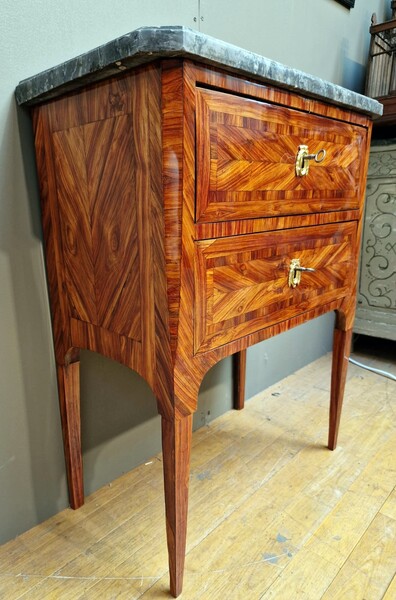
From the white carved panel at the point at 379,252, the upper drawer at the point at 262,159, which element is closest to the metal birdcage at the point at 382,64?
the white carved panel at the point at 379,252

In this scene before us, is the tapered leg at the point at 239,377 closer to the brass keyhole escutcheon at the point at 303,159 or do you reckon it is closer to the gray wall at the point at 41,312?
the gray wall at the point at 41,312

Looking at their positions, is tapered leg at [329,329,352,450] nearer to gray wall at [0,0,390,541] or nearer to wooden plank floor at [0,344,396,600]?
wooden plank floor at [0,344,396,600]

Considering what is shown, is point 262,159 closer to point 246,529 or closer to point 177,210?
point 177,210

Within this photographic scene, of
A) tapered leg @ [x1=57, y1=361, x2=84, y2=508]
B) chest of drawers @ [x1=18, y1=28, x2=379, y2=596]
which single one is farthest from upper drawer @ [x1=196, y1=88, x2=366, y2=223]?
tapered leg @ [x1=57, y1=361, x2=84, y2=508]

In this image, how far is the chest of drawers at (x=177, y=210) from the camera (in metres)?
0.56

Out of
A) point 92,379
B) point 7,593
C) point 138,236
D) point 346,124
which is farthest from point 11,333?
point 346,124

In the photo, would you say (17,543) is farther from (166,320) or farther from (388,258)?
(388,258)

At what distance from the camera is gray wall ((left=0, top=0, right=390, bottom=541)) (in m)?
0.74

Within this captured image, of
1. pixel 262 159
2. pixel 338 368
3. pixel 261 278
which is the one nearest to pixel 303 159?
pixel 262 159

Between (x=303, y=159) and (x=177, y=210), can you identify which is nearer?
(x=177, y=210)

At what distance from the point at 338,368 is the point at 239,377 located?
1.17 feet

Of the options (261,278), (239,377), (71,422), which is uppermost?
(261,278)

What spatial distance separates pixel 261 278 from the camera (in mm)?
726

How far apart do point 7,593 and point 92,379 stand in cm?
41
